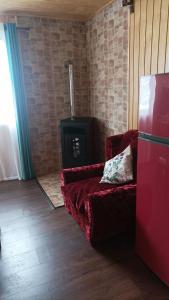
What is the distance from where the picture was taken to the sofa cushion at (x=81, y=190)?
87.9 inches

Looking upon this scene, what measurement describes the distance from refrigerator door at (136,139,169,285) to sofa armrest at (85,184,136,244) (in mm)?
204

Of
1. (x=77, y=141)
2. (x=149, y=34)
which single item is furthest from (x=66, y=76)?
(x=149, y=34)

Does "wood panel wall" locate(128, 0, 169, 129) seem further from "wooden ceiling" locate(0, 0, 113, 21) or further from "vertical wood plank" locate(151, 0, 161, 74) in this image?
"wooden ceiling" locate(0, 0, 113, 21)

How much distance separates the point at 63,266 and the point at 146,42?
235 centimetres

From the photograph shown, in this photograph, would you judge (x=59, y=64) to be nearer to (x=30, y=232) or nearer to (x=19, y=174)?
(x=19, y=174)

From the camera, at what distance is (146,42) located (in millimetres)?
2400

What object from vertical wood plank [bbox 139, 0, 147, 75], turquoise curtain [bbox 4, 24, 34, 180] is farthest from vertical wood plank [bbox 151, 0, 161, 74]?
turquoise curtain [bbox 4, 24, 34, 180]

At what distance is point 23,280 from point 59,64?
310cm

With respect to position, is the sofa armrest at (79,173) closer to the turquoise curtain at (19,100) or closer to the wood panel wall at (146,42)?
the wood panel wall at (146,42)

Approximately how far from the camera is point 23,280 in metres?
1.82

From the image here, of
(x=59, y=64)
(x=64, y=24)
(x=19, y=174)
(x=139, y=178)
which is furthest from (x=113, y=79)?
(x=19, y=174)

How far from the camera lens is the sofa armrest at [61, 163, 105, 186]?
2635mm

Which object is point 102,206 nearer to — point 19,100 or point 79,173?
point 79,173

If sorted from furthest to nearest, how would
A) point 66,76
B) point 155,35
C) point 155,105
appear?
point 66,76
point 155,35
point 155,105
